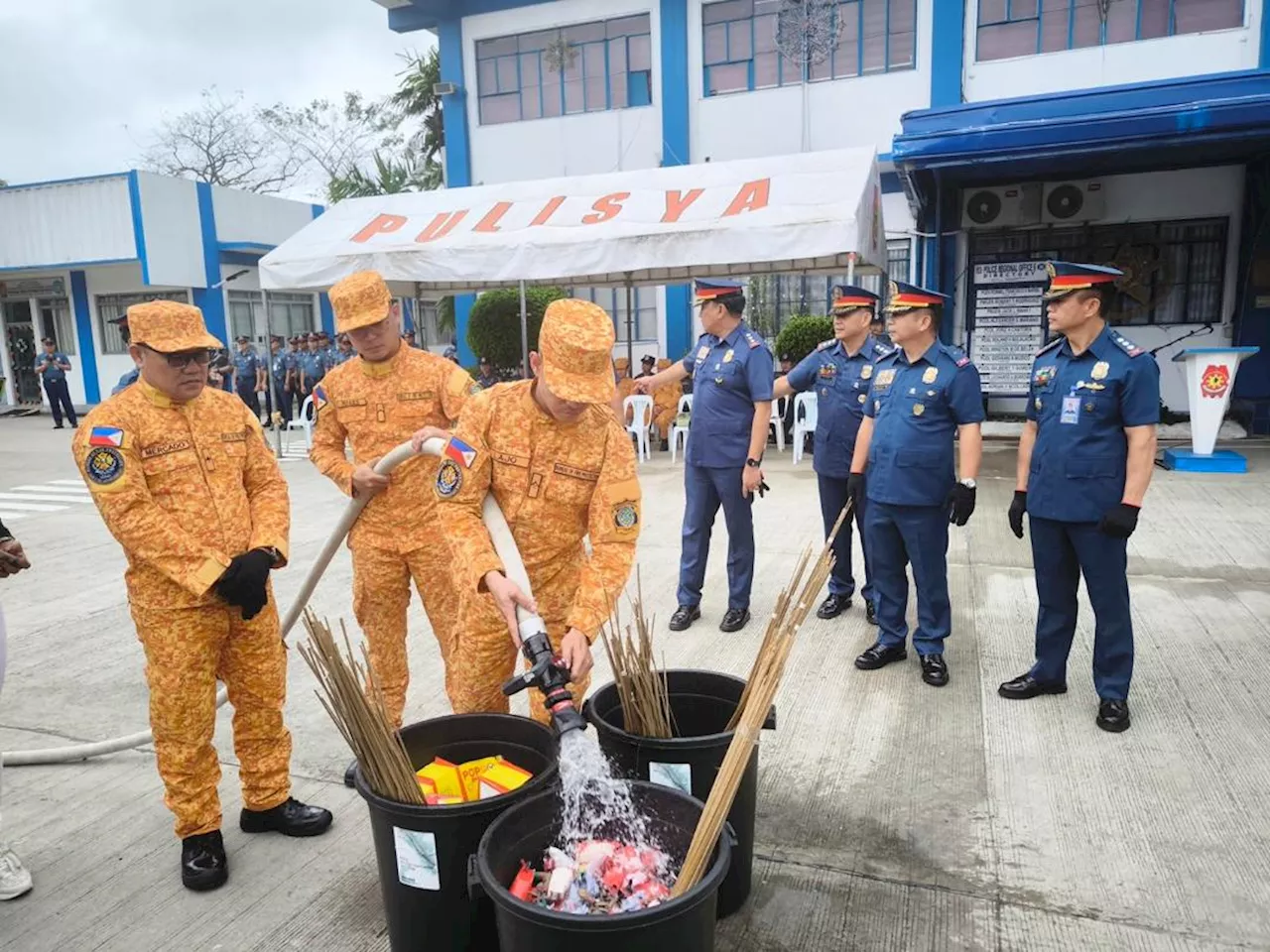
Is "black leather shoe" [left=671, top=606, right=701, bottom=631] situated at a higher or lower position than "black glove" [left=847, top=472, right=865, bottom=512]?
lower

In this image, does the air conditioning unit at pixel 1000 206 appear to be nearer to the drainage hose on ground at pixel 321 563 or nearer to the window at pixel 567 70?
the window at pixel 567 70

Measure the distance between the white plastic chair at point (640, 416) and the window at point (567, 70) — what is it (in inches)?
239

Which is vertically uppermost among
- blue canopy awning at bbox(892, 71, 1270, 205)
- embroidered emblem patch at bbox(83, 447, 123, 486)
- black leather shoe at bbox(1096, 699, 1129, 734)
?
blue canopy awning at bbox(892, 71, 1270, 205)

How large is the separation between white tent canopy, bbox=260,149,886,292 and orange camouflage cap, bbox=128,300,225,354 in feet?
18.6

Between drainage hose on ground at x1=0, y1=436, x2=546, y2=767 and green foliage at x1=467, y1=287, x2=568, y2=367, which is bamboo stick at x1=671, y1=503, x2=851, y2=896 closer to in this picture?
drainage hose on ground at x1=0, y1=436, x2=546, y2=767

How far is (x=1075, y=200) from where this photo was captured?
10.1 metres

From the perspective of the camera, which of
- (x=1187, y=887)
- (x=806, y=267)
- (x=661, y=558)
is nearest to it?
(x=1187, y=887)

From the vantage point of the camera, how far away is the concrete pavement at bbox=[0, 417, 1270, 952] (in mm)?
2283

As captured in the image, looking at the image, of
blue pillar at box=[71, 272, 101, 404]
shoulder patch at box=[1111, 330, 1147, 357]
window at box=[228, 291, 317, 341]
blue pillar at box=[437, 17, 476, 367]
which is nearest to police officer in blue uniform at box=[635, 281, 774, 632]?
shoulder patch at box=[1111, 330, 1147, 357]

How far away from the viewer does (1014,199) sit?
409 inches

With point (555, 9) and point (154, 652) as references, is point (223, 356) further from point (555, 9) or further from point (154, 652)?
point (154, 652)

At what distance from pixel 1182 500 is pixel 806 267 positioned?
4.26 meters

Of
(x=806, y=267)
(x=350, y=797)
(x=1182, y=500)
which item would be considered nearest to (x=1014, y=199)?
(x=806, y=267)

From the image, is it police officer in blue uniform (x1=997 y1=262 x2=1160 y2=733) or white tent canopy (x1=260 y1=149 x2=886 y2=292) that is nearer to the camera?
police officer in blue uniform (x1=997 y1=262 x2=1160 y2=733)
